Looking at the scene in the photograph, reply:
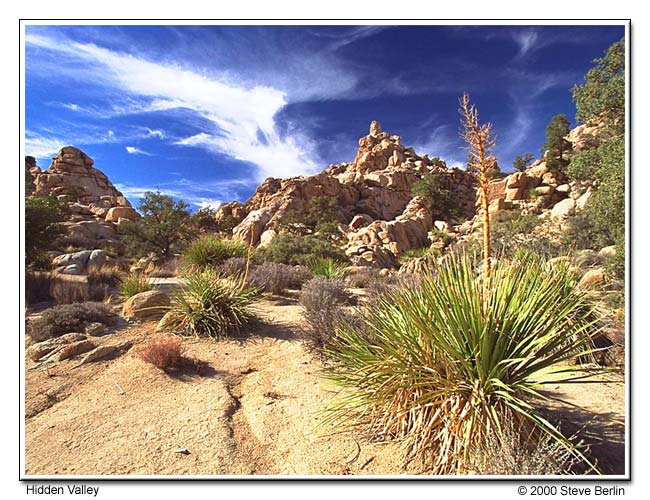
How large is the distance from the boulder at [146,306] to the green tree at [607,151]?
9675 millimetres

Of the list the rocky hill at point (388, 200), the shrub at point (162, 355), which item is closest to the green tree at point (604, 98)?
the shrub at point (162, 355)

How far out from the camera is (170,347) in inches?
180

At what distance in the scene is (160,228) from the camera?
1861 centimetres

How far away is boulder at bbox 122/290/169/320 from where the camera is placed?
6.66 meters

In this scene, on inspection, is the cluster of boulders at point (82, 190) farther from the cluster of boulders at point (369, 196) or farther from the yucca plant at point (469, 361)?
the yucca plant at point (469, 361)

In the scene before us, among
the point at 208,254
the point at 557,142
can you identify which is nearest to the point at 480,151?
the point at 208,254

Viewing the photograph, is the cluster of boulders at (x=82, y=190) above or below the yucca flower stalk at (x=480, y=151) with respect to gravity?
above

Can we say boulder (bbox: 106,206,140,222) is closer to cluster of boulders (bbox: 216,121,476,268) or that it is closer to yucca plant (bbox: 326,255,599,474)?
cluster of boulders (bbox: 216,121,476,268)

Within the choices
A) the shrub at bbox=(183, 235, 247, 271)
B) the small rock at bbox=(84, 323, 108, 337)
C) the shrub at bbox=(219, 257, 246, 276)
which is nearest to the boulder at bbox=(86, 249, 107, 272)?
the shrub at bbox=(183, 235, 247, 271)

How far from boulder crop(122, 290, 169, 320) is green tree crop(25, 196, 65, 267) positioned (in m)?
6.45

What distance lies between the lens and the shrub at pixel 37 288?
8094 mm
